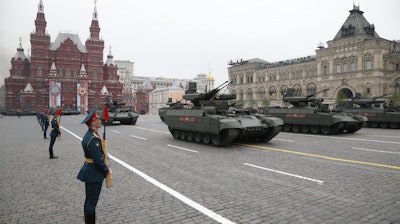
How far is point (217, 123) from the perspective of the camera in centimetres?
1330

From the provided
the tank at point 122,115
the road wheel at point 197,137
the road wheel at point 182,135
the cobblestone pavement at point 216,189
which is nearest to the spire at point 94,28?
the tank at point 122,115

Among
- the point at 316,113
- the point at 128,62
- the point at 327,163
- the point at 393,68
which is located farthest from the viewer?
the point at 128,62

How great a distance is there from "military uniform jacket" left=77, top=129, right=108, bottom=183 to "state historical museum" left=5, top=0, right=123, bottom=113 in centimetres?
7302

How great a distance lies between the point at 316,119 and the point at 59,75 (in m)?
70.6

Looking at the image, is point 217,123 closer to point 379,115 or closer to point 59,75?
point 379,115

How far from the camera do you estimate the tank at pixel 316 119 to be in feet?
61.5

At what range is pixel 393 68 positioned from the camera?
51906 mm

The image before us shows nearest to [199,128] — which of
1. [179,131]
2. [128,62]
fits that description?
[179,131]

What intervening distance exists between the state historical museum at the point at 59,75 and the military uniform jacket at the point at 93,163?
73.0 meters

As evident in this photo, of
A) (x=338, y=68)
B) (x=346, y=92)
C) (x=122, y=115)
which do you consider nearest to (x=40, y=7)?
(x=122, y=115)

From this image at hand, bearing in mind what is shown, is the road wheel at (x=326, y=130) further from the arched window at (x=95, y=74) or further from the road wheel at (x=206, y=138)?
the arched window at (x=95, y=74)

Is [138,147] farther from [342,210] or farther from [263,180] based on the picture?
[342,210]

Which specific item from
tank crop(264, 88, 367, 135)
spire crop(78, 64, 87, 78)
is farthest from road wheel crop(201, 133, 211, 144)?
spire crop(78, 64, 87, 78)

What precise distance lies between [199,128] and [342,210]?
9616 mm
